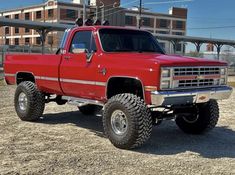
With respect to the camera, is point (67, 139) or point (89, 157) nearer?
point (89, 157)

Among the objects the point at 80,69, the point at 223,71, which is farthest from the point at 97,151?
the point at 223,71

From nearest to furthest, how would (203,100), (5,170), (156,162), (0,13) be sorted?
1. (5,170)
2. (156,162)
3. (203,100)
4. (0,13)

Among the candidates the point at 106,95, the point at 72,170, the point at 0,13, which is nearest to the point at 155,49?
the point at 106,95

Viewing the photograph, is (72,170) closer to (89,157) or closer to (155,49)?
(89,157)

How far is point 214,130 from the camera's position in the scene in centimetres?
981

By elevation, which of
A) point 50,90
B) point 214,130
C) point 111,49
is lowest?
point 214,130

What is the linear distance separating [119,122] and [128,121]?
15.1 inches

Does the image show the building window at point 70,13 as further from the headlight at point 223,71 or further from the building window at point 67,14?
the headlight at point 223,71

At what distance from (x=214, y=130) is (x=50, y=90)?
150 inches

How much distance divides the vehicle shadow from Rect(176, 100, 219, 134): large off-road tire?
0.17m

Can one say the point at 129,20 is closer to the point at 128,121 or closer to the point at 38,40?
the point at 38,40

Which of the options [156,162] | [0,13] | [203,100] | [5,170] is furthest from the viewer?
[0,13]

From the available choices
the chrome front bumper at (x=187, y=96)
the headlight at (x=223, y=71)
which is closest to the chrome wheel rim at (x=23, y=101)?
the chrome front bumper at (x=187, y=96)

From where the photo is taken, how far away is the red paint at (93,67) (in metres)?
7.28
